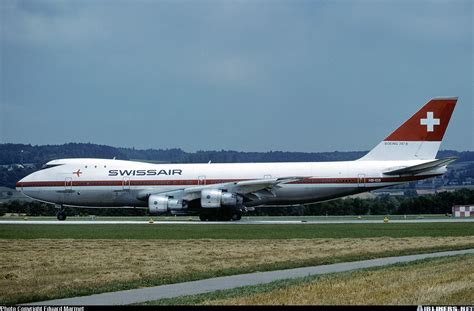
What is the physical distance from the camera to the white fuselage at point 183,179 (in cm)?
→ 5588

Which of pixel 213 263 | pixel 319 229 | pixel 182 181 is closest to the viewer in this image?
pixel 213 263

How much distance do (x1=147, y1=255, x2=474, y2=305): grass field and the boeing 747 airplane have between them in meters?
35.3

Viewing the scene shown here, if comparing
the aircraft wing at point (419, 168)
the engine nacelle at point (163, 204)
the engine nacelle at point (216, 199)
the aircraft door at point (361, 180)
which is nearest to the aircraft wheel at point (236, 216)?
the engine nacelle at point (216, 199)

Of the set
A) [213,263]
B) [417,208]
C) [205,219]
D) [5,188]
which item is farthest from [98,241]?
[417,208]

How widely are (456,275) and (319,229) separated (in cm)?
2444

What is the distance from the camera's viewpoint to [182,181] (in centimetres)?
5791

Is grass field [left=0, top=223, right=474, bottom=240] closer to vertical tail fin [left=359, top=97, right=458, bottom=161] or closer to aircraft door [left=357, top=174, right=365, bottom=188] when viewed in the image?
aircraft door [left=357, top=174, right=365, bottom=188]

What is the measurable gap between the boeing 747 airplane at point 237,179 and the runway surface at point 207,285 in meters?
31.5

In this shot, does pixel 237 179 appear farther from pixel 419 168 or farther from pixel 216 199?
pixel 419 168

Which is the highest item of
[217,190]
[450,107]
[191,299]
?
[450,107]

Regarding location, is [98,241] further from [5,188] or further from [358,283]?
[5,188]

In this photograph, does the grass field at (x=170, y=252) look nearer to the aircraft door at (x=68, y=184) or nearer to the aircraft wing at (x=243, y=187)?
the aircraft wing at (x=243, y=187)

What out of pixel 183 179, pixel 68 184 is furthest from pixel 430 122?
pixel 68 184

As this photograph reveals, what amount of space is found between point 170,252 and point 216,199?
2652 centimetres
